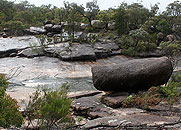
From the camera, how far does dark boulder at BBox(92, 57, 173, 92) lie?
749 cm

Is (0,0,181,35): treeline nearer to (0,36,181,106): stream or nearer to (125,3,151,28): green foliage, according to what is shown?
(125,3,151,28): green foliage

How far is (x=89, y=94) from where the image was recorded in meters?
9.11

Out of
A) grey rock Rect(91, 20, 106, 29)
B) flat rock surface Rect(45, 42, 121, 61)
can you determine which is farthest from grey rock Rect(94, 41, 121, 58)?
grey rock Rect(91, 20, 106, 29)

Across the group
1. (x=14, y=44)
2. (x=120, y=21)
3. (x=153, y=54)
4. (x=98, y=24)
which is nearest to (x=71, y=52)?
(x=14, y=44)

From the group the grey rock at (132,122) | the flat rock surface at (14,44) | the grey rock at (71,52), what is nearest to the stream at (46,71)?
the flat rock surface at (14,44)

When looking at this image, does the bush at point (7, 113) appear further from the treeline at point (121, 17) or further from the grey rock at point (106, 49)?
the treeline at point (121, 17)

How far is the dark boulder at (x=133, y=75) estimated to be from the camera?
7488 mm

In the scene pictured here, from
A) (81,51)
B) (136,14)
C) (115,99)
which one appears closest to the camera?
(115,99)

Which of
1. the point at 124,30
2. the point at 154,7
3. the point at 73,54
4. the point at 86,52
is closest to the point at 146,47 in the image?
the point at 124,30

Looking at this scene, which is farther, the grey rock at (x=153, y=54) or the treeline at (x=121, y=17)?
the treeline at (x=121, y=17)

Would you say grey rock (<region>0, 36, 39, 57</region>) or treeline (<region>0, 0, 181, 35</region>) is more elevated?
treeline (<region>0, 0, 181, 35</region>)

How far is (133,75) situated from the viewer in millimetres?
7465

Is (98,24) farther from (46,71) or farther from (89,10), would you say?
(46,71)

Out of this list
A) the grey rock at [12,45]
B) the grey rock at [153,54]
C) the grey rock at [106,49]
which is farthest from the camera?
the grey rock at [153,54]
